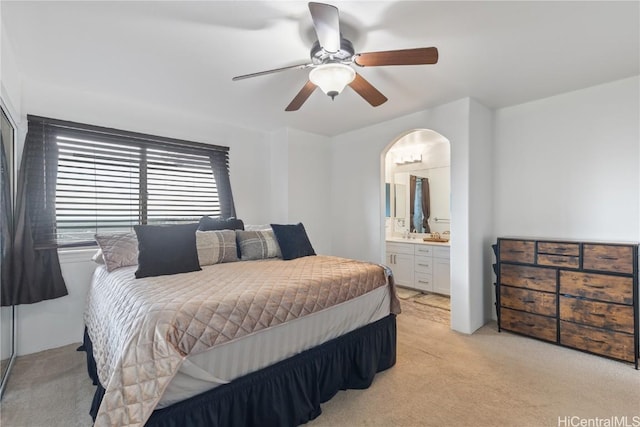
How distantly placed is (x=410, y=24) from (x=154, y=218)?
3.06 meters

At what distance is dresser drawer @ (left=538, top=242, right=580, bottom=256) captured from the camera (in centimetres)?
256

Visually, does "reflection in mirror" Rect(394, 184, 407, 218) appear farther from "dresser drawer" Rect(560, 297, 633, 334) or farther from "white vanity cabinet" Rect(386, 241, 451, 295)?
"dresser drawer" Rect(560, 297, 633, 334)

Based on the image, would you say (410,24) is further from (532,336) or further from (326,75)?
(532,336)

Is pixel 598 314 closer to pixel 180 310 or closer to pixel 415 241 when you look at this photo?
pixel 415 241

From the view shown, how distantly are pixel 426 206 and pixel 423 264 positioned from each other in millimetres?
1064

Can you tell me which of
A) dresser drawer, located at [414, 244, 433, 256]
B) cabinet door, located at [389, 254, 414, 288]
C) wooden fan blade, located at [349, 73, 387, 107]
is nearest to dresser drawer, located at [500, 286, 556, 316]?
dresser drawer, located at [414, 244, 433, 256]

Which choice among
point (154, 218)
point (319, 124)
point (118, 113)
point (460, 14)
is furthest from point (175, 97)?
point (460, 14)

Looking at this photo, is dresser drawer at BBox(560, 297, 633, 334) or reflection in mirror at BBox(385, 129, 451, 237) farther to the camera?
reflection in mirror at BBox(385, 129, 451, 237)

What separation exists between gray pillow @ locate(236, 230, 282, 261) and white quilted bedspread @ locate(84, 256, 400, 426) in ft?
1.32

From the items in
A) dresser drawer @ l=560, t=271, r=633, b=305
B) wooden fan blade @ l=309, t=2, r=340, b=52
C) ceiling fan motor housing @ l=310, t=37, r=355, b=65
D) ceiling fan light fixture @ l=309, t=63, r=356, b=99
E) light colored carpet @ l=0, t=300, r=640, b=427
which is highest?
ceiling fan motor housing @ l=310, t=37, r=355, b=65

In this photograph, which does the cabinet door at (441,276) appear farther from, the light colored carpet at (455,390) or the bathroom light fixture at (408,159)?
the bathroom light fixture at (408,159)

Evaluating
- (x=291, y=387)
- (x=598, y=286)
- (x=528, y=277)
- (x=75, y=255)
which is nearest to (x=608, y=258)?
(x=598, y=286)

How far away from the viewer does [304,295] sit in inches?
71.3

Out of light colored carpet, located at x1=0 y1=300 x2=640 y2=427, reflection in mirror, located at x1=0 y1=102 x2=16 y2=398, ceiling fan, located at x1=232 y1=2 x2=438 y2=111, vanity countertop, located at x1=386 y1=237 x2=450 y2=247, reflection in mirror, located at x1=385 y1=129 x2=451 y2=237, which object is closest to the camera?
ceiling fan, located at x1=232 y1=2 x2=438 y2=111
